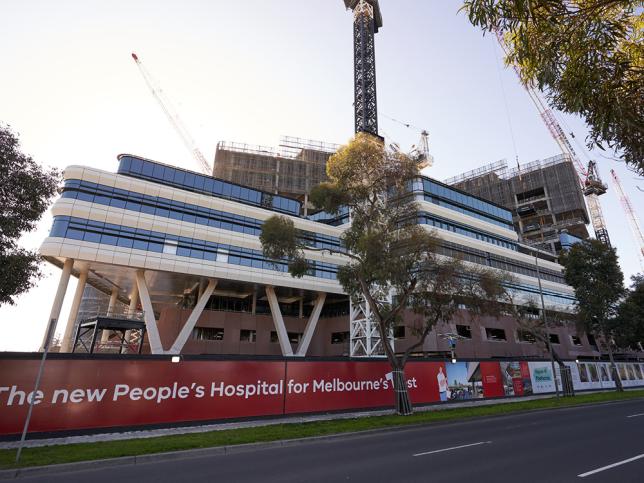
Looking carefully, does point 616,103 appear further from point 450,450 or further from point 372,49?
point 372,49

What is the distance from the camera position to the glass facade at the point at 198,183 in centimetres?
4209

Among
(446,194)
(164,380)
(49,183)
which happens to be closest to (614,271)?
(446,194)

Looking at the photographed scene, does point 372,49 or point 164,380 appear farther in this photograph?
point 372,49

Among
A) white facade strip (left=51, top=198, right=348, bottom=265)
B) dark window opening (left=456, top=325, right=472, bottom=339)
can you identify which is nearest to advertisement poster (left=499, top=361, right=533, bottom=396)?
white facade strip (left=51, top=198, right=348, bottom=265)

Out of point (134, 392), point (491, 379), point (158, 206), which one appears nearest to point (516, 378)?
point (491, 379)

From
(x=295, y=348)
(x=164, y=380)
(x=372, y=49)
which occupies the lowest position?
(x=164, y=380)

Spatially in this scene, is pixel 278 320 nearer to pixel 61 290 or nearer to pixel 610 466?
pixel 61 290

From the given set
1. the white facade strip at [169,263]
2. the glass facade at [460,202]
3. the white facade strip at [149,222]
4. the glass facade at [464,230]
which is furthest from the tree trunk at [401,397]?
the glass facade at [460,202]

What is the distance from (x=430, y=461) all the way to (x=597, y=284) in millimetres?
35855

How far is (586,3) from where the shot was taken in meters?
6.45

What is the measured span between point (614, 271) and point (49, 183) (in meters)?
45.4

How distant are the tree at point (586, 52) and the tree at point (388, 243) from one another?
13.4m

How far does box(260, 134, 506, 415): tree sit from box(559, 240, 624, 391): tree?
19.8 meters

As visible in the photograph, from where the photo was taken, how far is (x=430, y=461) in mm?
9312
